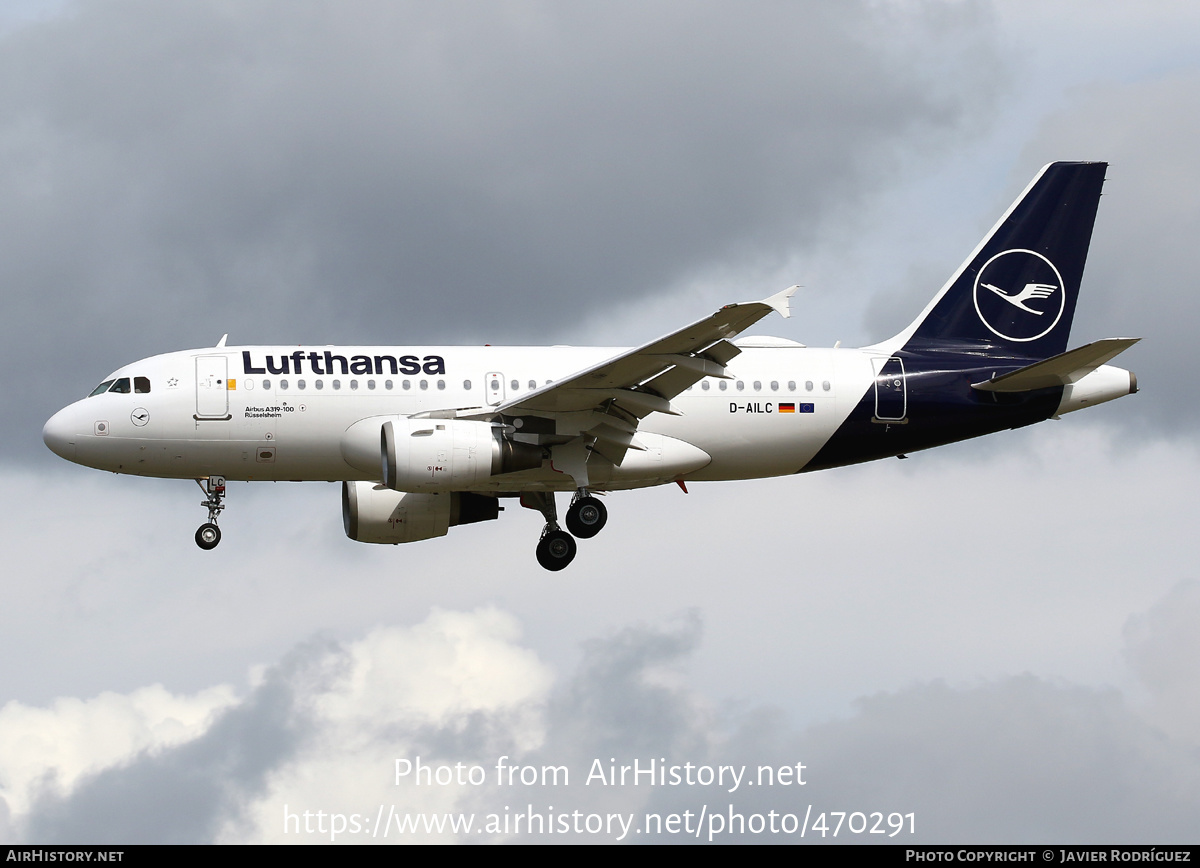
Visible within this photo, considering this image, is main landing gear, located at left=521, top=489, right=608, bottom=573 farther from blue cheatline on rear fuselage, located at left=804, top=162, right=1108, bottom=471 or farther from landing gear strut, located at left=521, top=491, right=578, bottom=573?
blue cheatline on rear fuselage, located at left=804, top=162, right=1108, bottom=471

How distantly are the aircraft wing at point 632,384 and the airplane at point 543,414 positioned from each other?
5 cm

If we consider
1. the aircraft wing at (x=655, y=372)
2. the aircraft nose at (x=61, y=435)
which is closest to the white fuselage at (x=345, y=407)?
the aircraft nose at (x=61, y=435)

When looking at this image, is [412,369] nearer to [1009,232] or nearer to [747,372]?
[747,372]

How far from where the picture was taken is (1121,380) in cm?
4222

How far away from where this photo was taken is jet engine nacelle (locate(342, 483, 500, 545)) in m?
43.0

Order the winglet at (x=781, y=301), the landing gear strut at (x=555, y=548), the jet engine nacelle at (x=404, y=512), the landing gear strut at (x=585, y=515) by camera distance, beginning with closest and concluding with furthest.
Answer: the winglet at (x=781, y=301) → the landing gear strut at (x=585, y=515) → the landing gear strut at (x=555, y=548) → the jet engine nacelle at (x=404, y=512)

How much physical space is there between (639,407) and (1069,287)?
13849 millimetres

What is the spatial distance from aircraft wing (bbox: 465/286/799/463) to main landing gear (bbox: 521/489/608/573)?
52.1 inches

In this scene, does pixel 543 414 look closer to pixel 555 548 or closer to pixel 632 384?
pixel 632 384

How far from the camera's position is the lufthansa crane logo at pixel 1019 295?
146ft

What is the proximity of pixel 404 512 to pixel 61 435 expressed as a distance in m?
8.62

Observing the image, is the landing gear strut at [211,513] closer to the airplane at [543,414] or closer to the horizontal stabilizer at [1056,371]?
the airplane at [543,414]

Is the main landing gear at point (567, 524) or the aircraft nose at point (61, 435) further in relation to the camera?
the main landing gear at point (567, 524)

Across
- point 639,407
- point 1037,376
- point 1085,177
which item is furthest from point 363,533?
point 1085,177
